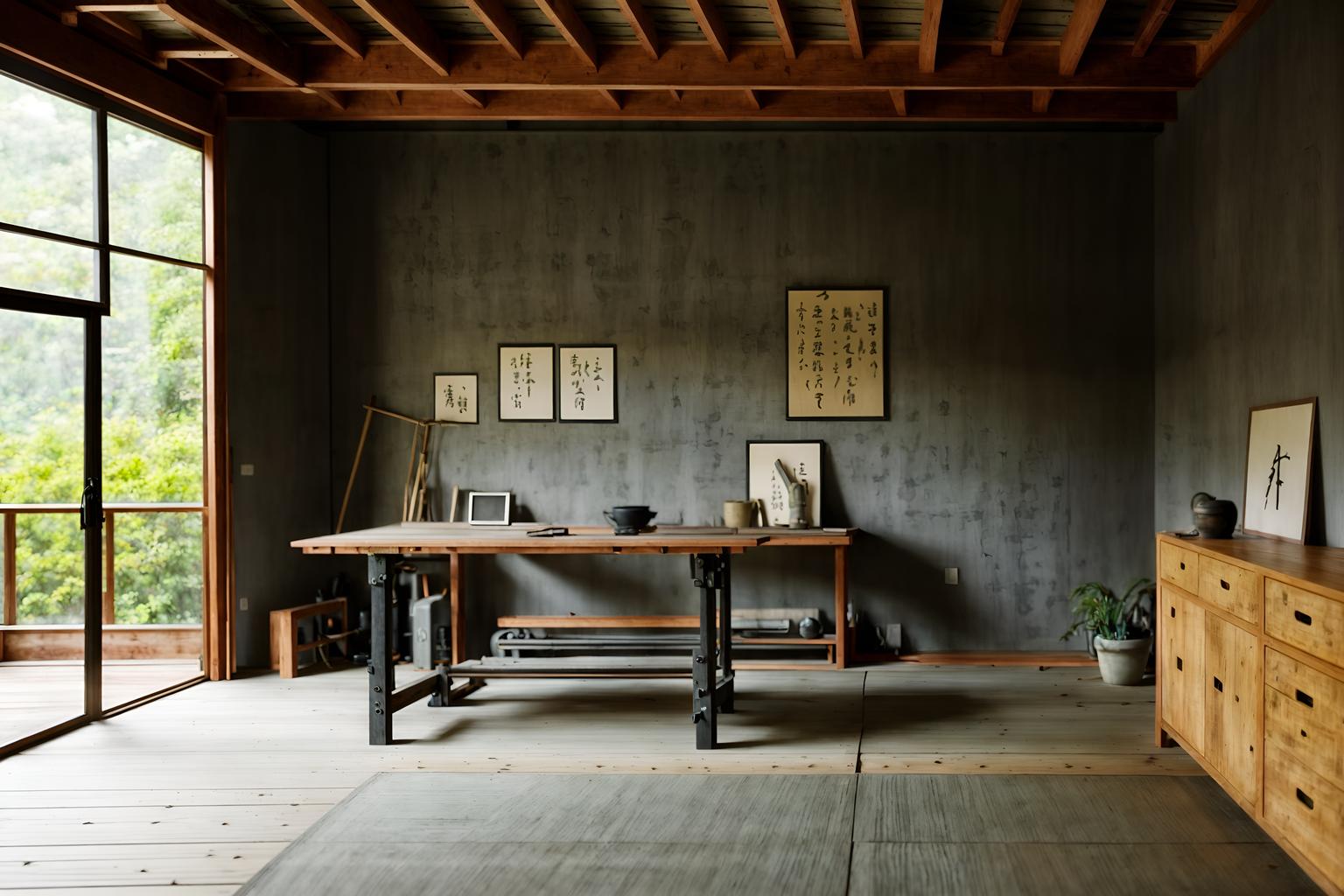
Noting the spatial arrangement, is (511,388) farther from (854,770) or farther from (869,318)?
(854,770)

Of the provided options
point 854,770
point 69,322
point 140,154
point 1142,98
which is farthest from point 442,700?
point 1142,98

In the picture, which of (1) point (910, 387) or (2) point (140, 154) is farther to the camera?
(1) point (910, 387)

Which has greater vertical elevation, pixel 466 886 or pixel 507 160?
pixel 507 160

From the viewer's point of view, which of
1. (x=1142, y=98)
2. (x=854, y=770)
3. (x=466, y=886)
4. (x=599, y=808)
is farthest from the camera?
(x=1142, y=98)

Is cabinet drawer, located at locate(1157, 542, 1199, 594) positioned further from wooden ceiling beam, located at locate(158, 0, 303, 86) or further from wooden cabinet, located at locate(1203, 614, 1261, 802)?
wooden ceiling beam, located at locate(158, 0, 303, 86)

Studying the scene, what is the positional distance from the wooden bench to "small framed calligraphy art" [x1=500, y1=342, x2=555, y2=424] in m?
1.66

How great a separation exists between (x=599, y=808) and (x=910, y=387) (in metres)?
3.75

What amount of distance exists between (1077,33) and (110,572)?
245 inches

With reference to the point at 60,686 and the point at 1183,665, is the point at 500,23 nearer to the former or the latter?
the point at 1183,665

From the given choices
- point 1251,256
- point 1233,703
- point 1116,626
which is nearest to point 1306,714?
point 1233,703

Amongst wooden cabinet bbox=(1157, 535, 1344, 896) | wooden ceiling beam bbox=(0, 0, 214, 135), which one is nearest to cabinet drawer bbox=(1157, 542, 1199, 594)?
wooden cabinet bbox=(1157, 535, 1344, 896)

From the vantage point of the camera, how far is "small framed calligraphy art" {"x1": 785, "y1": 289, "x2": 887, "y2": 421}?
6633mm

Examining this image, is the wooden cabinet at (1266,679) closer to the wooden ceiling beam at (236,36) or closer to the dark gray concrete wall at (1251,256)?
the dark gray concrete wall at (1251,256)

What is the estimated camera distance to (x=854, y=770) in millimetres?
4293
